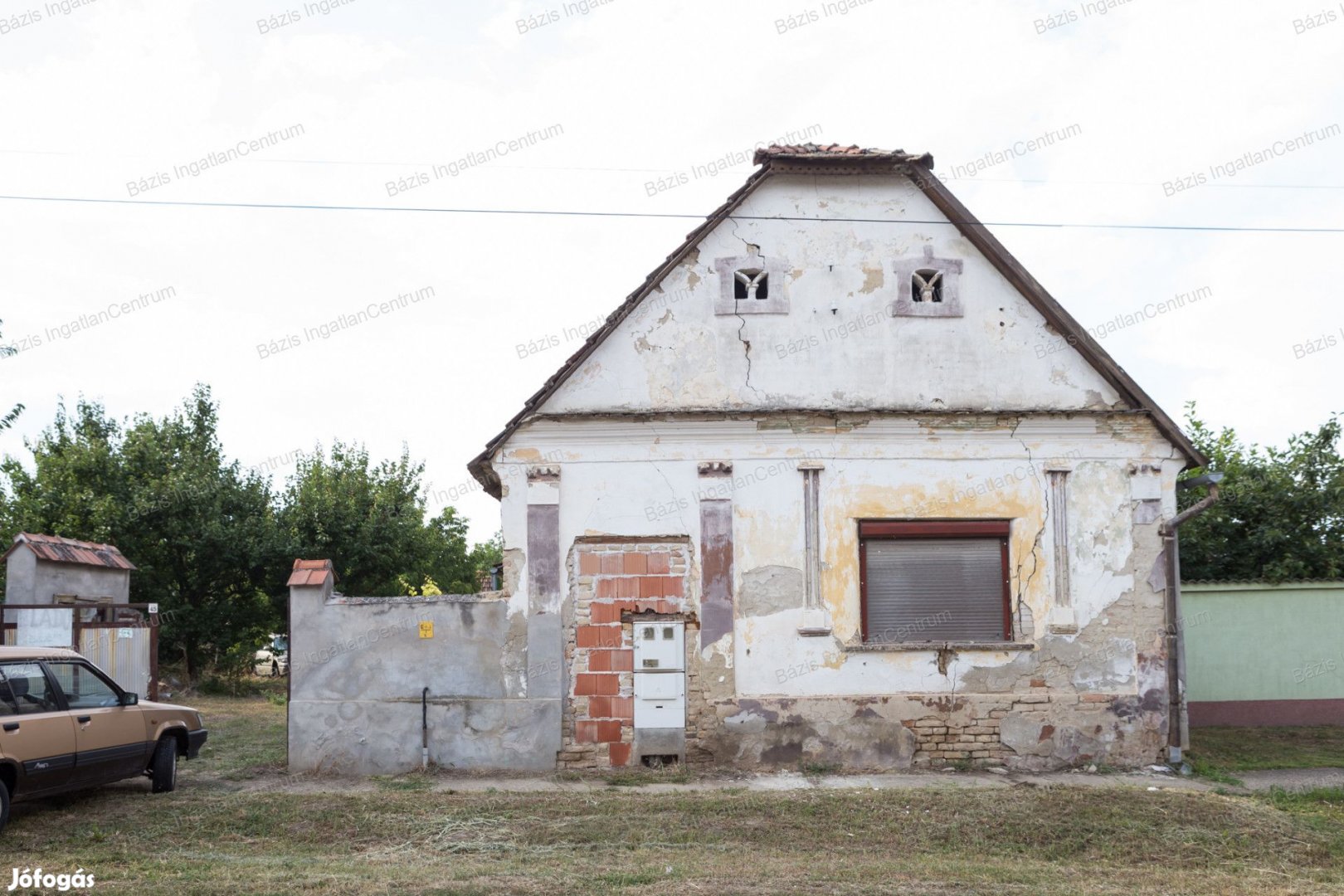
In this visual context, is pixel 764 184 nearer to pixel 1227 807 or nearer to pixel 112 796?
pixel 1227 807

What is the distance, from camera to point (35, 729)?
9344 mm

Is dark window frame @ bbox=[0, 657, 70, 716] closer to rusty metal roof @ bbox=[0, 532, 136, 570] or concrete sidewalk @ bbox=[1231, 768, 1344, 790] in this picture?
rusty metal roof @ bbox=[0, 532, 136, 570]

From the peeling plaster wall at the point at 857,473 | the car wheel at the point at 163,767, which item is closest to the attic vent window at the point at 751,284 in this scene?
the peeling plaster wall at the point at 857,473

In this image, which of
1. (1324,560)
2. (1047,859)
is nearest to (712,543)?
(1047,859)

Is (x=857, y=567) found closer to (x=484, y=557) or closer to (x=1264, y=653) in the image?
(x=1264, y=653)

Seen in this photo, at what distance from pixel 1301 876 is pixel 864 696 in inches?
199

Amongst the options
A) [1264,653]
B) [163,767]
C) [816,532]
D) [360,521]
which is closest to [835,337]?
[816,532]

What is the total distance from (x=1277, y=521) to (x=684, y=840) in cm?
1419

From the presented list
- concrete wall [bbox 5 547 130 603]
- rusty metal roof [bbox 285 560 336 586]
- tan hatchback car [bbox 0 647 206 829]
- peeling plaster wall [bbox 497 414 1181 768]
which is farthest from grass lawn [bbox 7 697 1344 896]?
concrete wall [bbox 5 547 130 603]

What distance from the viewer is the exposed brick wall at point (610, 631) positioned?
12555mm

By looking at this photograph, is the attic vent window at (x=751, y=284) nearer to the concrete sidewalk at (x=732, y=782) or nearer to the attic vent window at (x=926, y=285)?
the attic vent window at (x=926, y=285)

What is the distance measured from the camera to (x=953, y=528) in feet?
42.6

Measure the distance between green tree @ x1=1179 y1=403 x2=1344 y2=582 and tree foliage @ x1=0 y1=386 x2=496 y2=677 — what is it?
59.7 ft

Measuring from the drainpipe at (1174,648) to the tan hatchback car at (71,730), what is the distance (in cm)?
1079
